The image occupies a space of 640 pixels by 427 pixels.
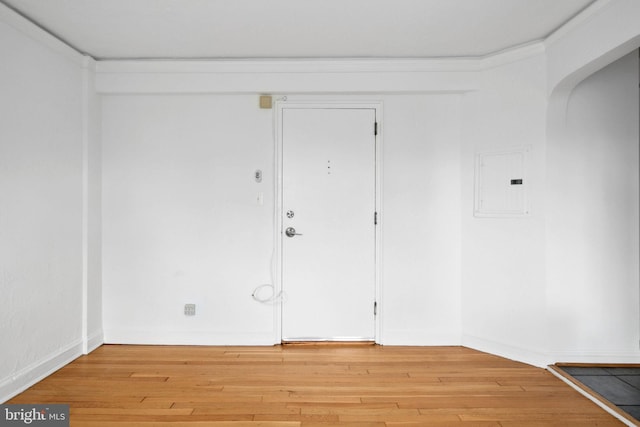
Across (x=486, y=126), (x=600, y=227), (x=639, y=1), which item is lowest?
(x=600, y=227)

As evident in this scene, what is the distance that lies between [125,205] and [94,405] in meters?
1.63

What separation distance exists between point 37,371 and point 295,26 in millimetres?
2913

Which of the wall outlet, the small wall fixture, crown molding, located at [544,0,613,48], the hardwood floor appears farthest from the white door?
crown molding, located at [544,0,613,48]

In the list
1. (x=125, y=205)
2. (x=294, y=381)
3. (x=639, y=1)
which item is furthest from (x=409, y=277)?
(x=125, y=205)

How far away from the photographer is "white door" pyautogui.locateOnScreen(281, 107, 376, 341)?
3.37 m

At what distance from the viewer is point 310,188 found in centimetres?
338

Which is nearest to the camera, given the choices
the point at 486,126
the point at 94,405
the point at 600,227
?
the point at 94,405

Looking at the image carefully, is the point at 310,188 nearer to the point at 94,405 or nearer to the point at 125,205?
the point at 125,205

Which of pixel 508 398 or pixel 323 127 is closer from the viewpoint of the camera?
pixel 508 398

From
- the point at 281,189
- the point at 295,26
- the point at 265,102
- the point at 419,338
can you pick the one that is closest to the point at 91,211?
the point at 281,189

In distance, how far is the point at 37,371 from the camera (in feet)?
8.68

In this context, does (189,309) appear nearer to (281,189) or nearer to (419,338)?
(281,189)

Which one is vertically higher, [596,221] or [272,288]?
[596,221]

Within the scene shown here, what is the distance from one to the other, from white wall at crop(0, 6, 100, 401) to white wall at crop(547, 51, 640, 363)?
11.8 ft
